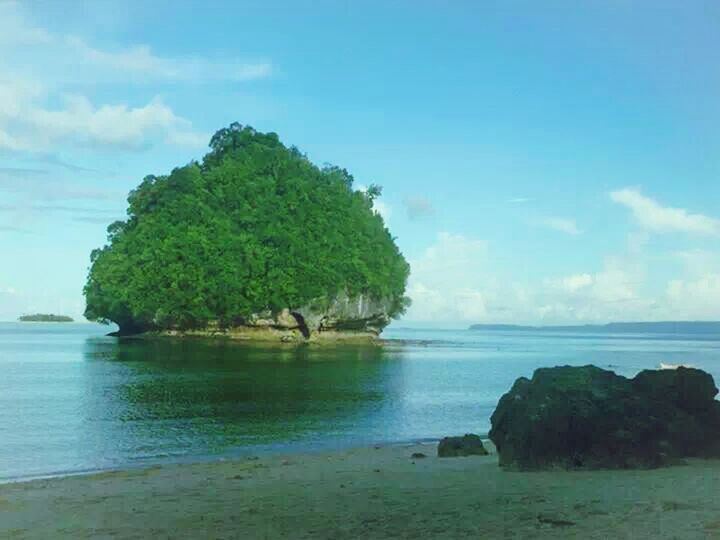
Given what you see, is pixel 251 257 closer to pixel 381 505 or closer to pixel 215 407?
pixel 215 407

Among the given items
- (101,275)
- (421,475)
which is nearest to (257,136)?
(101,275)

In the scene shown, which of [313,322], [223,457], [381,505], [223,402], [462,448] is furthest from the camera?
[313,322]

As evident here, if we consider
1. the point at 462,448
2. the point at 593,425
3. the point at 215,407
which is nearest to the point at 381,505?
the point at 593,425

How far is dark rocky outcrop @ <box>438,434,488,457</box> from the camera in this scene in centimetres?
1875

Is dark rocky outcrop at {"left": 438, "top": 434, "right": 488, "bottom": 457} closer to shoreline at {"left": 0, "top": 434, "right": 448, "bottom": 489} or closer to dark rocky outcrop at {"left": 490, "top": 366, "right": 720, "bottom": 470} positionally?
shoreline at {"left": 0, "top": 434, "right": 448, "bottom": 489}

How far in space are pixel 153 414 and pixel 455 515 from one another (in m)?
A: 23.5

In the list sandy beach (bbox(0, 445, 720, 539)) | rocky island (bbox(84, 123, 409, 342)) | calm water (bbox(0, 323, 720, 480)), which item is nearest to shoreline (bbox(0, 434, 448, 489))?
calm water (bbox(0, 323, 720, 480))

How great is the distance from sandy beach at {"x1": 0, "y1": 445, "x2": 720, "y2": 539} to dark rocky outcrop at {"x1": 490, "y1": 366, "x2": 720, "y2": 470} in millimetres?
529

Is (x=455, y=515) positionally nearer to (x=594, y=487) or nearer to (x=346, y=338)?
(x=594, y=487)

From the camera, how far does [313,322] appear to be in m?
101

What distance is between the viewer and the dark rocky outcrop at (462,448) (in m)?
18.8

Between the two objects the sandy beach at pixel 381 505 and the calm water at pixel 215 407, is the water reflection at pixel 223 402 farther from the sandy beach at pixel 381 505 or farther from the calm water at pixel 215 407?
the sandy beach at pixel 381 505

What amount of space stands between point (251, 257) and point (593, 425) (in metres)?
90.7

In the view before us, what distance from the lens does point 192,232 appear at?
103938 mm
